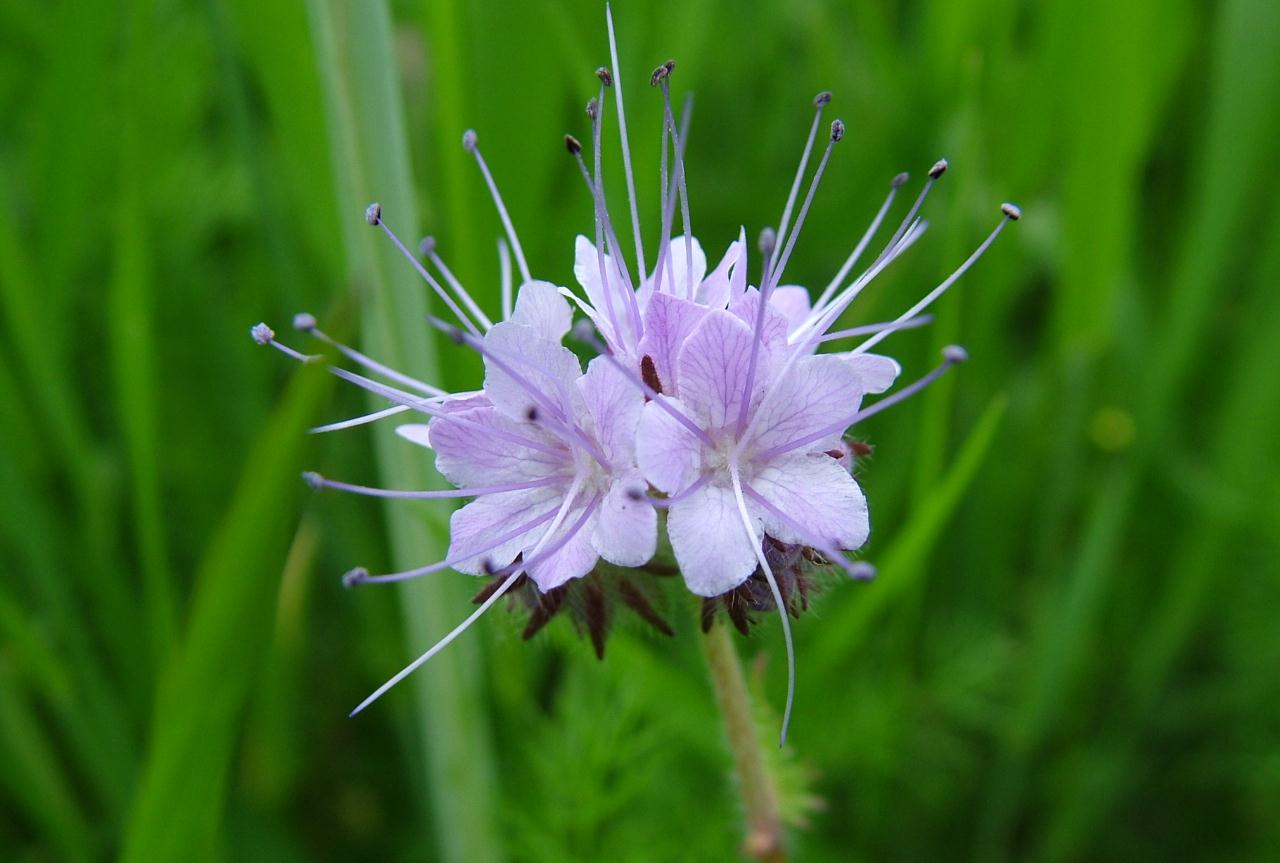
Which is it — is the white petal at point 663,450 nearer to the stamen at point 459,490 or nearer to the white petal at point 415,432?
the stamen at point 459,490

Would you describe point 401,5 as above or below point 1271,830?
above

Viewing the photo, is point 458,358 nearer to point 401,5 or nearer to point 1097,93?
point 1097,93

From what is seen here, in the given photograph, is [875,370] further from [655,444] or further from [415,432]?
[415,432]

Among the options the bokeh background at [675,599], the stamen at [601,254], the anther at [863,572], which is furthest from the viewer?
the bokeh background at [675,599]

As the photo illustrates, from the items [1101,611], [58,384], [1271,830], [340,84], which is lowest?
[1271,830]

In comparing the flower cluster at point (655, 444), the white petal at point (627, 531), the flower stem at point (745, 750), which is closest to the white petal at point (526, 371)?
the flower cluster at point (655, 444)

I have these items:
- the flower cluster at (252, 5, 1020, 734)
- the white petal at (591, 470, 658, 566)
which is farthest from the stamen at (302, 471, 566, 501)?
the white petal at (591, 470, 658, 566)

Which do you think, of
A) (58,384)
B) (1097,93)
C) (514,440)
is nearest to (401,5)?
(58,384)
